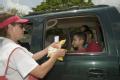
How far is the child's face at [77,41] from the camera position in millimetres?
4912

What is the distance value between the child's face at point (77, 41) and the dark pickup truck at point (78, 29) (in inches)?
2.2

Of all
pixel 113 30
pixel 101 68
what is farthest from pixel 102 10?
pixel 101 68

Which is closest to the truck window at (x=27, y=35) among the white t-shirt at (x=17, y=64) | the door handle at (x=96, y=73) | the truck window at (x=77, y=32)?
the truck window at (x=77, y=32)

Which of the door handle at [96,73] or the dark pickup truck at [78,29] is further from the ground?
the dark pickup truck at [78,29]

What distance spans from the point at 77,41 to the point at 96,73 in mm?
699

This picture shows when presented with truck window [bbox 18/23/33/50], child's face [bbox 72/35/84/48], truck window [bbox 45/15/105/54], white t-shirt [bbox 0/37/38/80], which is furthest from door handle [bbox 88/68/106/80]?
white t-shirt [bbox 0/37/38/80]

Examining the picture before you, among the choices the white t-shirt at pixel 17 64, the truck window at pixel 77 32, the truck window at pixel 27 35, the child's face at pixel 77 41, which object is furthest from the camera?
the truck window at pixel 27 35

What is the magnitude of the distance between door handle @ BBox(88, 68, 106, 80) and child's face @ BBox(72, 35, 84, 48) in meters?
0.53

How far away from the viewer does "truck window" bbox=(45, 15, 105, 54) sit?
187 inches

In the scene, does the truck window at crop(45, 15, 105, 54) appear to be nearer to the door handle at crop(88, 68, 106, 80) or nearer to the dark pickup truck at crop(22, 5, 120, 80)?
the dark pickup truck at crop(22, 5, 120, 80)

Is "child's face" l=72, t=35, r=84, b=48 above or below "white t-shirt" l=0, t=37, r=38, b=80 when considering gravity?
below

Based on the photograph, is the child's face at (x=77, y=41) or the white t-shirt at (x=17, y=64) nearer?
the white t-shirt at (x=17, y=64)

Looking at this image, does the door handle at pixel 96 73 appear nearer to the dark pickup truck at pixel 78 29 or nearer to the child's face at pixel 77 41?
the dark pickup truck at pixel 78 29

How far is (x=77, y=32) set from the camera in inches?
196
